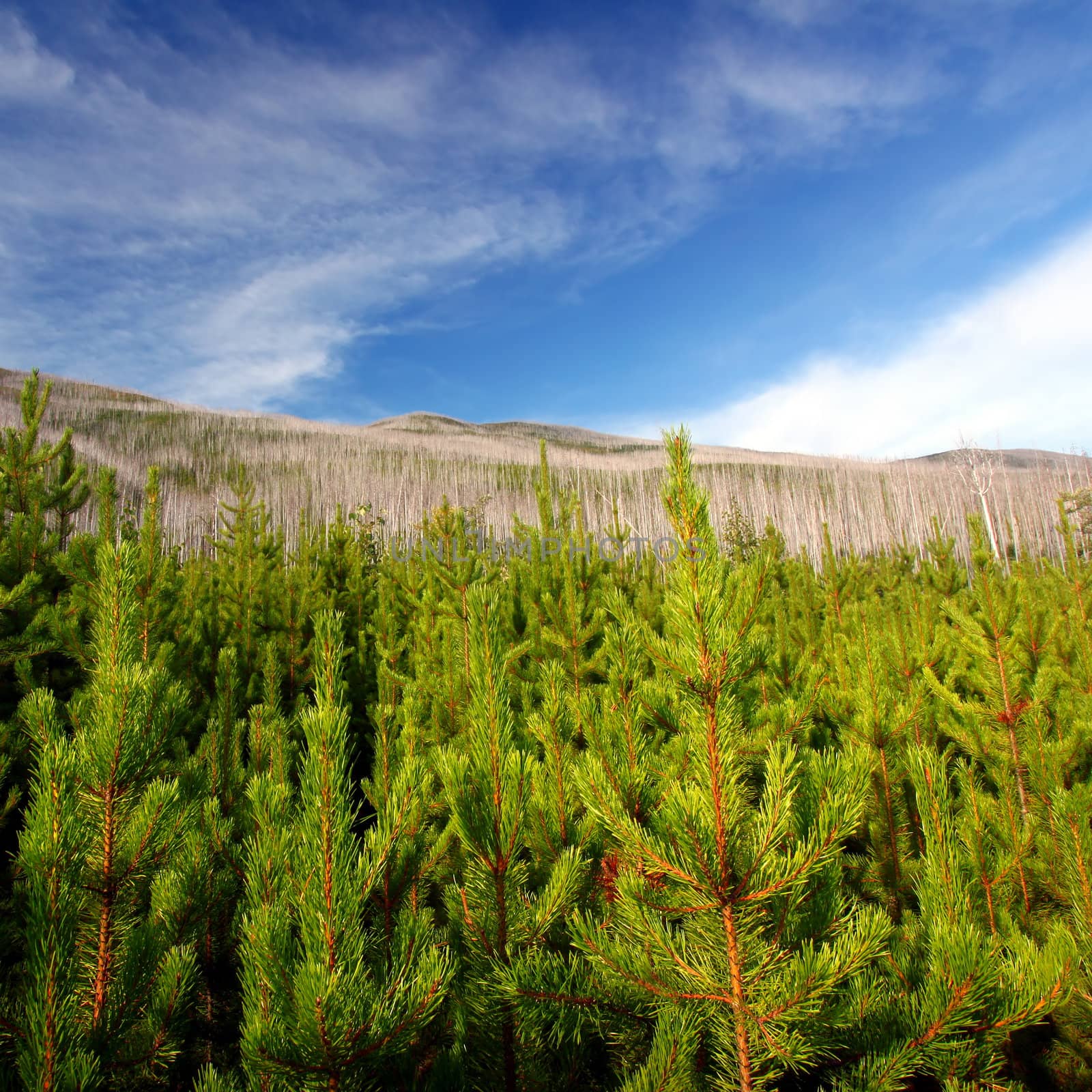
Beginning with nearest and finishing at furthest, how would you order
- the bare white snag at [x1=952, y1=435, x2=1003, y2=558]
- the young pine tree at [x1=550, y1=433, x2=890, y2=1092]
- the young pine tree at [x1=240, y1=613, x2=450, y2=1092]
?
the young pine tree at [x1=240, y1=613, x2=450, y2=1092]
the young pine tree at [x1=550, y1=433, x2=890, y2=1092]
the bare white snag at [x1=952, y1=435, x2=1003, y2=558]

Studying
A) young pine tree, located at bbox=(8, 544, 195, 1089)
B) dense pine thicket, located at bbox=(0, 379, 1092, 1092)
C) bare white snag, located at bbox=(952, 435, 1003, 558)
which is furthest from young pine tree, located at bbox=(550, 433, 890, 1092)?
bare white snag, located at bbox=(952, 435, 1003, 558)

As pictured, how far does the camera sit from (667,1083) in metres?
1.46

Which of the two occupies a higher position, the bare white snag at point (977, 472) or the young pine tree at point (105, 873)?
the bare white snag at point (977, 472)

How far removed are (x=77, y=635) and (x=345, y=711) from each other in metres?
3.72

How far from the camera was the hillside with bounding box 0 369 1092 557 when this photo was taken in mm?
36781

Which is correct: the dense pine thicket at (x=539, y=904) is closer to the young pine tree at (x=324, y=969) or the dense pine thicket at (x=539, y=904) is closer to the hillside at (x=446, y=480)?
the young pine tree at (x=324, y=969)

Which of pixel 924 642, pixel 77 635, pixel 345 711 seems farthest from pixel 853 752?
pixel 77 635

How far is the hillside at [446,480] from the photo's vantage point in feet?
121

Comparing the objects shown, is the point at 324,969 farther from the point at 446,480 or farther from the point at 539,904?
the point at 446,480

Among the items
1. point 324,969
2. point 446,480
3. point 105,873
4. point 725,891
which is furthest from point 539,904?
point 446,480

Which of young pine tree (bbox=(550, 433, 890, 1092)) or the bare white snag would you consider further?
the bare white snag

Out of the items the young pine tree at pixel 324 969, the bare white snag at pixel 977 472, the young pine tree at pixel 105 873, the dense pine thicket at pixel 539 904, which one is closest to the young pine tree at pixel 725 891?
the dense pine thicket at pixel 539 904

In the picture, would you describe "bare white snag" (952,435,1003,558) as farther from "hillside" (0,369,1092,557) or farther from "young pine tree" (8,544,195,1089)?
"young pine tree" (8,544,195,1089)

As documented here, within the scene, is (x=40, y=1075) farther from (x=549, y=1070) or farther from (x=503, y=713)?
(x=549, y=1070)
